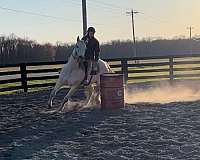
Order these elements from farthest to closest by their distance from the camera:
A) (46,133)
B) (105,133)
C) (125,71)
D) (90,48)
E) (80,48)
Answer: (125,71) → (90,48) → (80,48) → (46,133) → (105,133)

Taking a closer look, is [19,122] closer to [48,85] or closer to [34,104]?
[34,104]

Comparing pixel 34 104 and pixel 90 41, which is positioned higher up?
pixel 90 41

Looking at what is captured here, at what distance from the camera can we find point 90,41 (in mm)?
11266

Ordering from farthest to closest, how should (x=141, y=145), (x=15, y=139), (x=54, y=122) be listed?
(x=54, y=122), (x=15, y=139), (x=141, y=145)

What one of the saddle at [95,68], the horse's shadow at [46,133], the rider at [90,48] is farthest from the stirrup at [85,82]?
the horse's shadow at [46,133]

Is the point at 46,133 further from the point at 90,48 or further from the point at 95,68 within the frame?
the point at 95,68

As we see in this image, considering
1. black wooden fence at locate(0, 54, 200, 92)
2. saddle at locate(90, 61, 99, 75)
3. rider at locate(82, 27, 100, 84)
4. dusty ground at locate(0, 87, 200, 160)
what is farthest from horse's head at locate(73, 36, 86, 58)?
black wooden fence at locate(0, 54, 200, 92)

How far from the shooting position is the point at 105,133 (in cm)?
→ 803

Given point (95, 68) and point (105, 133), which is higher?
point (95, 68)

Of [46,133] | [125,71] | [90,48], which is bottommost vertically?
[46,133]

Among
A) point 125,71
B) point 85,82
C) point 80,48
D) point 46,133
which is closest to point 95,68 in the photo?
point 85,82

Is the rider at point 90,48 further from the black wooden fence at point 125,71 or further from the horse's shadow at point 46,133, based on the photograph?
the black wooden fence at point 125,71

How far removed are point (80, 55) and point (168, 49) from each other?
9677 centimetres

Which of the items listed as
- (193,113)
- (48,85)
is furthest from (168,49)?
(193,113)
